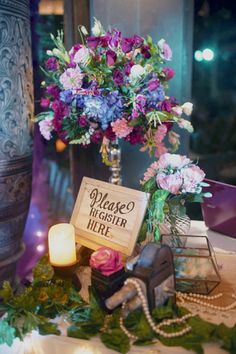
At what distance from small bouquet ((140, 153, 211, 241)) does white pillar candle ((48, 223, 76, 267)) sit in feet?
0.74

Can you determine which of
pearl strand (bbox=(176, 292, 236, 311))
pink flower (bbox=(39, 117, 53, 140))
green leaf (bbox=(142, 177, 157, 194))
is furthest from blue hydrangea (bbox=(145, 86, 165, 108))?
pearl strand (bbox=(176, 292, 236, 311))

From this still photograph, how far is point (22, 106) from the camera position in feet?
3.92

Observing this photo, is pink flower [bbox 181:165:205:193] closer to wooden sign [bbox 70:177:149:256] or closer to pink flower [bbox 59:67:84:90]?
wooden sign [bbox 70:177:149:256]

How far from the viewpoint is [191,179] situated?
0.93 meters

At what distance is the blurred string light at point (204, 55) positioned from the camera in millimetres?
1426

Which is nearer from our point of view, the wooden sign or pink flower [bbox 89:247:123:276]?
pink flower [bbox 89:247:123:276]

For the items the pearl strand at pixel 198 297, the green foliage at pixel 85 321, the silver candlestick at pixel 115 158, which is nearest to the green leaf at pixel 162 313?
the green foliage at pixel 85 321

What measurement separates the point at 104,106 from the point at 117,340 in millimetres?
633

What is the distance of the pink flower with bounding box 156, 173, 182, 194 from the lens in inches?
36.5

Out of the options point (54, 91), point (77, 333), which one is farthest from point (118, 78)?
point (77, 333)

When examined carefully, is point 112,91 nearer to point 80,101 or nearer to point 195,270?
point 80,101

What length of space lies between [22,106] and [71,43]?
0.45 m

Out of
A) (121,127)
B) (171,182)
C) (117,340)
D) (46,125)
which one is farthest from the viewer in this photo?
(46,125)

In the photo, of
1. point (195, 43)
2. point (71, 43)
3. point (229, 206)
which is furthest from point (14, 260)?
point (195, 43)
